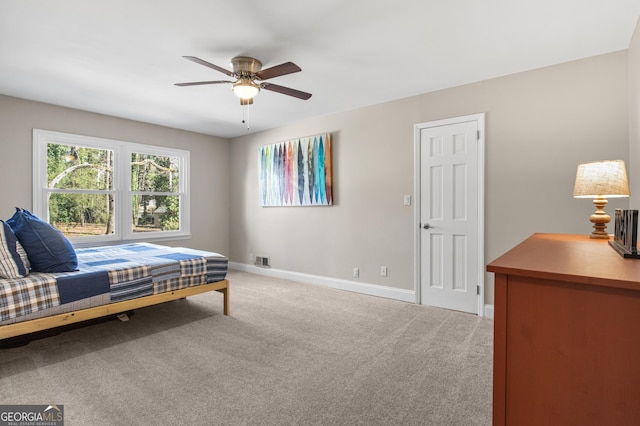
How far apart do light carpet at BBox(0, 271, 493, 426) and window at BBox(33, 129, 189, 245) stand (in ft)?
5.98

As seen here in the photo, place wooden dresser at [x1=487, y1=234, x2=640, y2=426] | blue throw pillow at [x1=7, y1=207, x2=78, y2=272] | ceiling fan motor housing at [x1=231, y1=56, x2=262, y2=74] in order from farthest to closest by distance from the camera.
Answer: ceiling fan motor housing at [x1=231, y1=56, x2=262, y2=74] → blue throw pillow at [x1=7, y1=207, x2=78, y2=272] → wooden dresser at [x1=487, y1=234, x2=640, y2=426]

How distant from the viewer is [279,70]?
2465 mm

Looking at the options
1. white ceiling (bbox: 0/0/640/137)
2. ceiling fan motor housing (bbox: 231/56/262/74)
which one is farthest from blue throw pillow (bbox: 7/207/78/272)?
ceiling fan motor housing (bbox: 231/56/262/74)

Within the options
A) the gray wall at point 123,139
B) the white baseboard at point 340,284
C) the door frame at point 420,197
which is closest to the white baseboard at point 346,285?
the white baseboard at point 340,284

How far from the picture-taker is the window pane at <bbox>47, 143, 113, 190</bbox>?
4164 mm

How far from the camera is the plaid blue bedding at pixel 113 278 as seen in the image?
7.27ft

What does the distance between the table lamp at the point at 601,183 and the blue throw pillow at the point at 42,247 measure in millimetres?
3757

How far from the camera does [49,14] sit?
7.14 feet

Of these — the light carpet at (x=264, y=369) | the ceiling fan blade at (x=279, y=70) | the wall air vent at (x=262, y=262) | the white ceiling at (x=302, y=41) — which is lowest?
the light carpet at (x=264, y=369)

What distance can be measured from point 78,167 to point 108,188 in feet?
1.44

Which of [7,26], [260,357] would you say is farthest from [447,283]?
[7,26]

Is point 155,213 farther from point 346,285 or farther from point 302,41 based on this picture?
point 302,41

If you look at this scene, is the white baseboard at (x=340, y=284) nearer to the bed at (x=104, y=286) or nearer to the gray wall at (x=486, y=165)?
the gray wall at (x=486, y=165)

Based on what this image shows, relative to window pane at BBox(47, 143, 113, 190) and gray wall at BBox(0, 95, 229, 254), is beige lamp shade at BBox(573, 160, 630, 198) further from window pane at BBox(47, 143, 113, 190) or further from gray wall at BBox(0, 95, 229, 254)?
Result: window pane at BBox(47, 143, 113, 190)
